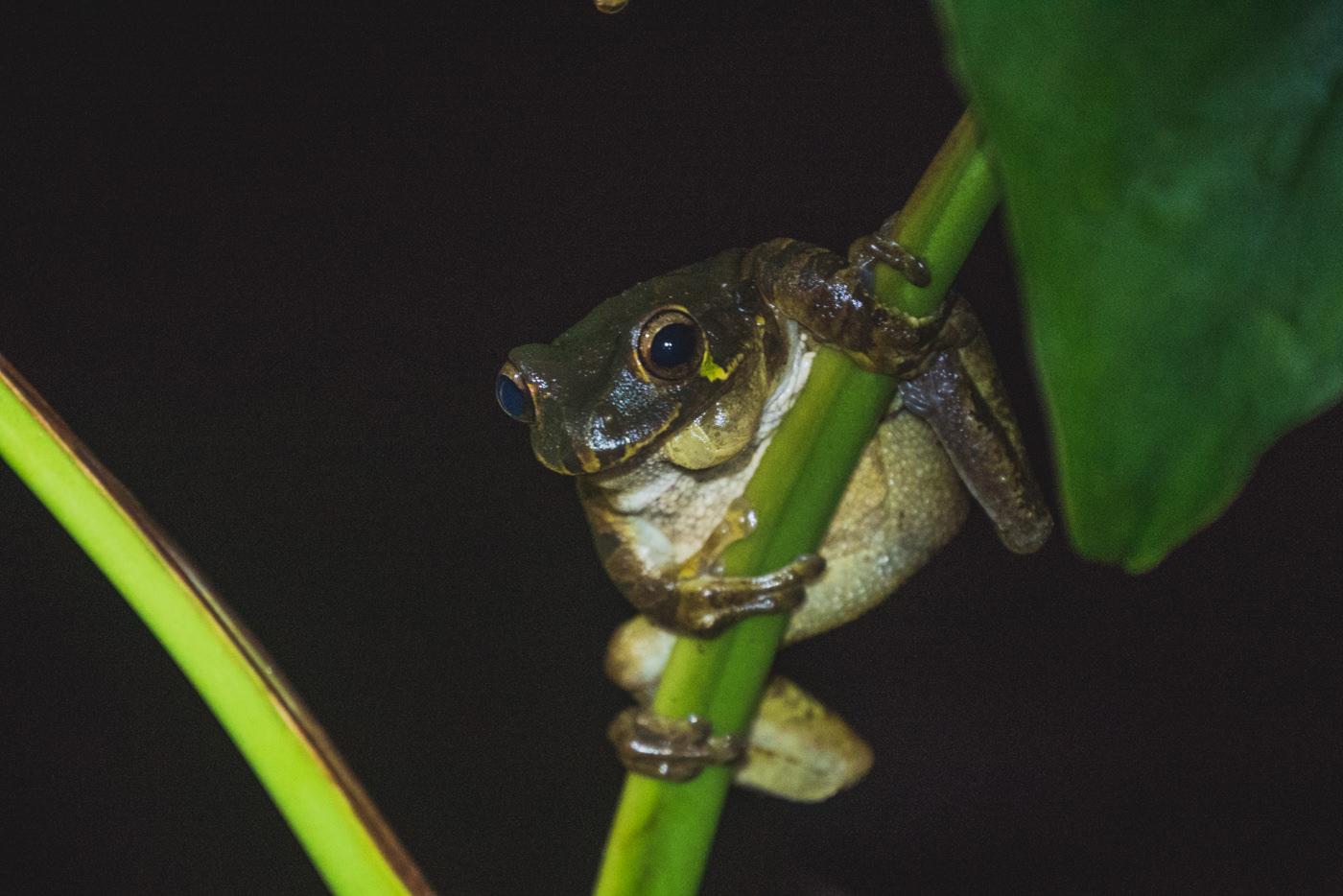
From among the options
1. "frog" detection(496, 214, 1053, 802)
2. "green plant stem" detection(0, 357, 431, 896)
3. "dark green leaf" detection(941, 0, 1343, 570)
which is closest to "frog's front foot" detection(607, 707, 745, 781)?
"frog" detection(496, 214, 1053, 802)

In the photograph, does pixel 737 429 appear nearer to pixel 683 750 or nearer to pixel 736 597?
pixel 736 597

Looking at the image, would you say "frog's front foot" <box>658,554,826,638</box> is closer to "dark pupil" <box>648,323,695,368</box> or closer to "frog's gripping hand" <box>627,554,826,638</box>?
"frog's gripping hand" <box>627,554,826,638</box>

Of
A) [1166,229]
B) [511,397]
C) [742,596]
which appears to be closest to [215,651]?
[511,397]

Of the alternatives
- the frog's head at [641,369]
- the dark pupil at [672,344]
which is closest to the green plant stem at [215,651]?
the frog's head at [641,369]

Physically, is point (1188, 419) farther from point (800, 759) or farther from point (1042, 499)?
point (800, 759)

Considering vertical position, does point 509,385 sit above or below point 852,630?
above

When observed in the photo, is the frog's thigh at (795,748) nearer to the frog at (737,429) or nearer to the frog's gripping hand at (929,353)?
the frog at (737,429)

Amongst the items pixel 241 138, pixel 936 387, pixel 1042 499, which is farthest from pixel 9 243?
pixel 1042 499
